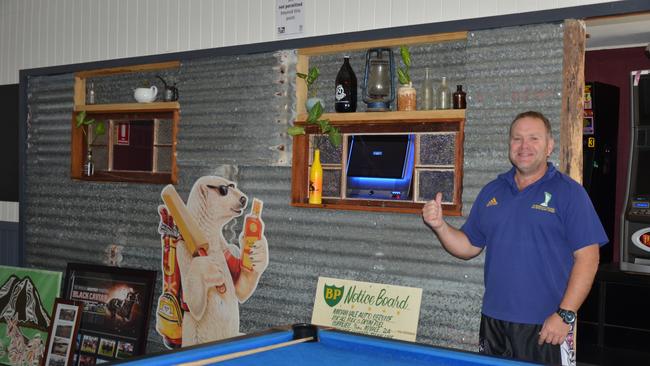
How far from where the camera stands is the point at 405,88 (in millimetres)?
4809

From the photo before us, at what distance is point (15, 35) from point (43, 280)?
244cm

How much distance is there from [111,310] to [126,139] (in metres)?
1.44

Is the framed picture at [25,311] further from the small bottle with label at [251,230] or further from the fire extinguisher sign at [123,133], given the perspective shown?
the small bottle with label at [251,230]

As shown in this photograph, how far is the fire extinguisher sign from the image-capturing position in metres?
6.43

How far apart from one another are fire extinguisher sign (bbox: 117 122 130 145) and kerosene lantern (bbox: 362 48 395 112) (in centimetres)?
241

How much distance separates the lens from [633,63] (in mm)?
8031

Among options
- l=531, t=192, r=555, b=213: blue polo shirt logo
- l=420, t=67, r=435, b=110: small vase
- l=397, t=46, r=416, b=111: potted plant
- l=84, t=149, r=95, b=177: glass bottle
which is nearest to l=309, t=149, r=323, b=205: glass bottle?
l=397, t=46, r=416, b=111: potted plant

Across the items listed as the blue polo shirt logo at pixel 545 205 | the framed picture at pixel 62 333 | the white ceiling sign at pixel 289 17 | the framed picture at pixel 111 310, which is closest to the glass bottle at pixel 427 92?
the white ceiling sign at pixel 289 17

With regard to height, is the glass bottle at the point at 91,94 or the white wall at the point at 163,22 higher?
the white wall at the point at 163,22

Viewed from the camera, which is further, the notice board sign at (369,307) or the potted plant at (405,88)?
the potted plant at (405,88)

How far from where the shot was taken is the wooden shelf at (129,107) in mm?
5943

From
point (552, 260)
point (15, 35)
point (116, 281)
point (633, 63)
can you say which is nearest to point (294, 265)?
point (116, 281)

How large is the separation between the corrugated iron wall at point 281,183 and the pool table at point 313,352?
A: 1.79m

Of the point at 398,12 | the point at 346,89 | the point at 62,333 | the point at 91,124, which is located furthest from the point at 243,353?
the point at 91,124
